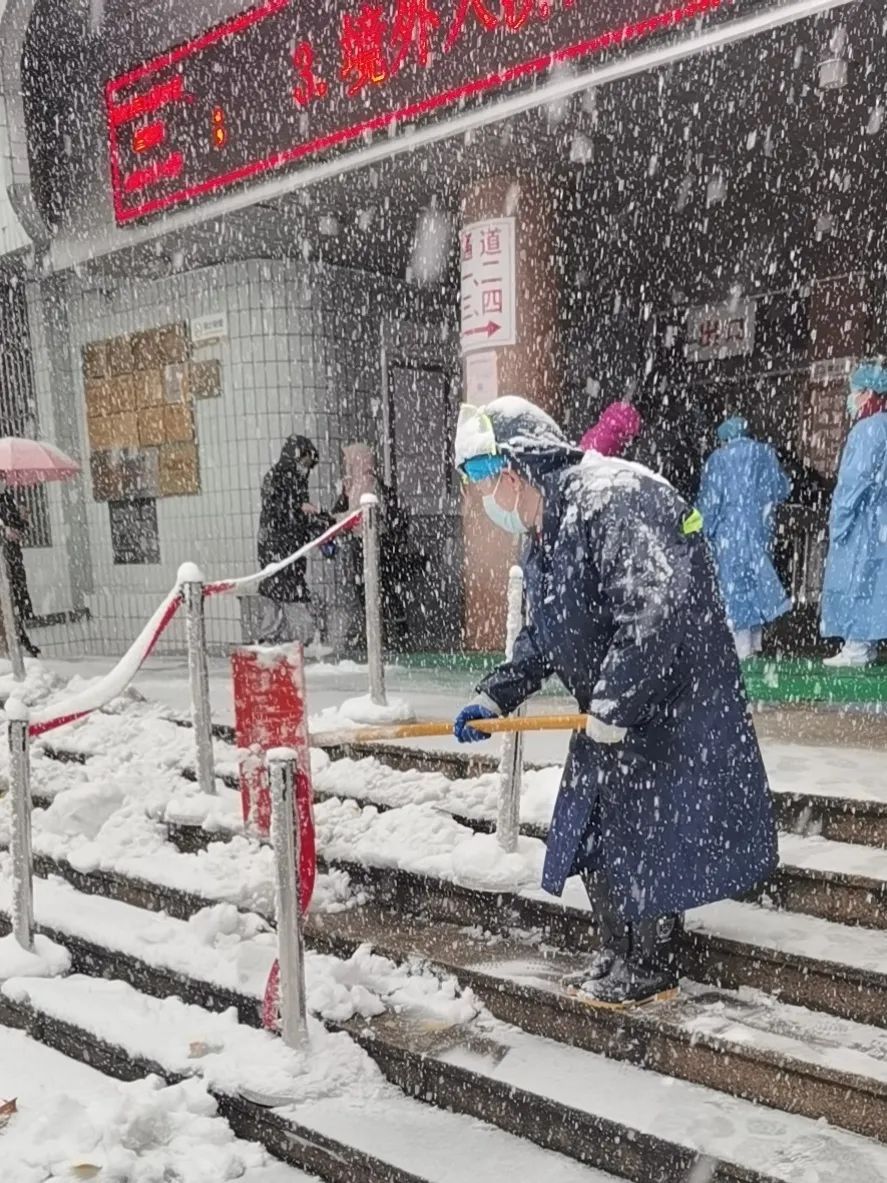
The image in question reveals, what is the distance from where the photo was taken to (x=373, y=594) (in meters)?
5.61

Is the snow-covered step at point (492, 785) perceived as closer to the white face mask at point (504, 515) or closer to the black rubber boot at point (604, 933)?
the black rubber boot at point (604, 933)

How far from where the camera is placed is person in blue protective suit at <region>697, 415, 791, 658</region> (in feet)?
22.5

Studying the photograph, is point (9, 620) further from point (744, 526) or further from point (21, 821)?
point (744, 526)

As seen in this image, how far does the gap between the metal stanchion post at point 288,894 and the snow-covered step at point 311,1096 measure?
0.40 feet

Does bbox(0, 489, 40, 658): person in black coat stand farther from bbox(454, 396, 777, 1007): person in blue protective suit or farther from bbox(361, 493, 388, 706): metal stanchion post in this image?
bbox(454, 396, 777, 1007): person in blue protective suit

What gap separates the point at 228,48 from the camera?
752cm

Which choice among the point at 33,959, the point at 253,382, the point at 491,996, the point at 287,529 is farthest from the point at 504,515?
the point at 253,382

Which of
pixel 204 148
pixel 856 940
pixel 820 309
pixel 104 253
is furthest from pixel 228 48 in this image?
pixel 856 940

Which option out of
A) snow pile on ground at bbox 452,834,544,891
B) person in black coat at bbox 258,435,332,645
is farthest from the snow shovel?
person in black coat at bbox 258,435,332,645

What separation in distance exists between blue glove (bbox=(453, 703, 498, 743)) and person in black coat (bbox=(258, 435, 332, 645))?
14.9ft

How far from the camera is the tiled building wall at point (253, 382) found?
9.27 m

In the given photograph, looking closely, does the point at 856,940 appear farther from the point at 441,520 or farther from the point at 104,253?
the point at 104,253

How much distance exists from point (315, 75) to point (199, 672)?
4.61 m

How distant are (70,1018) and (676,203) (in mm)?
8184
